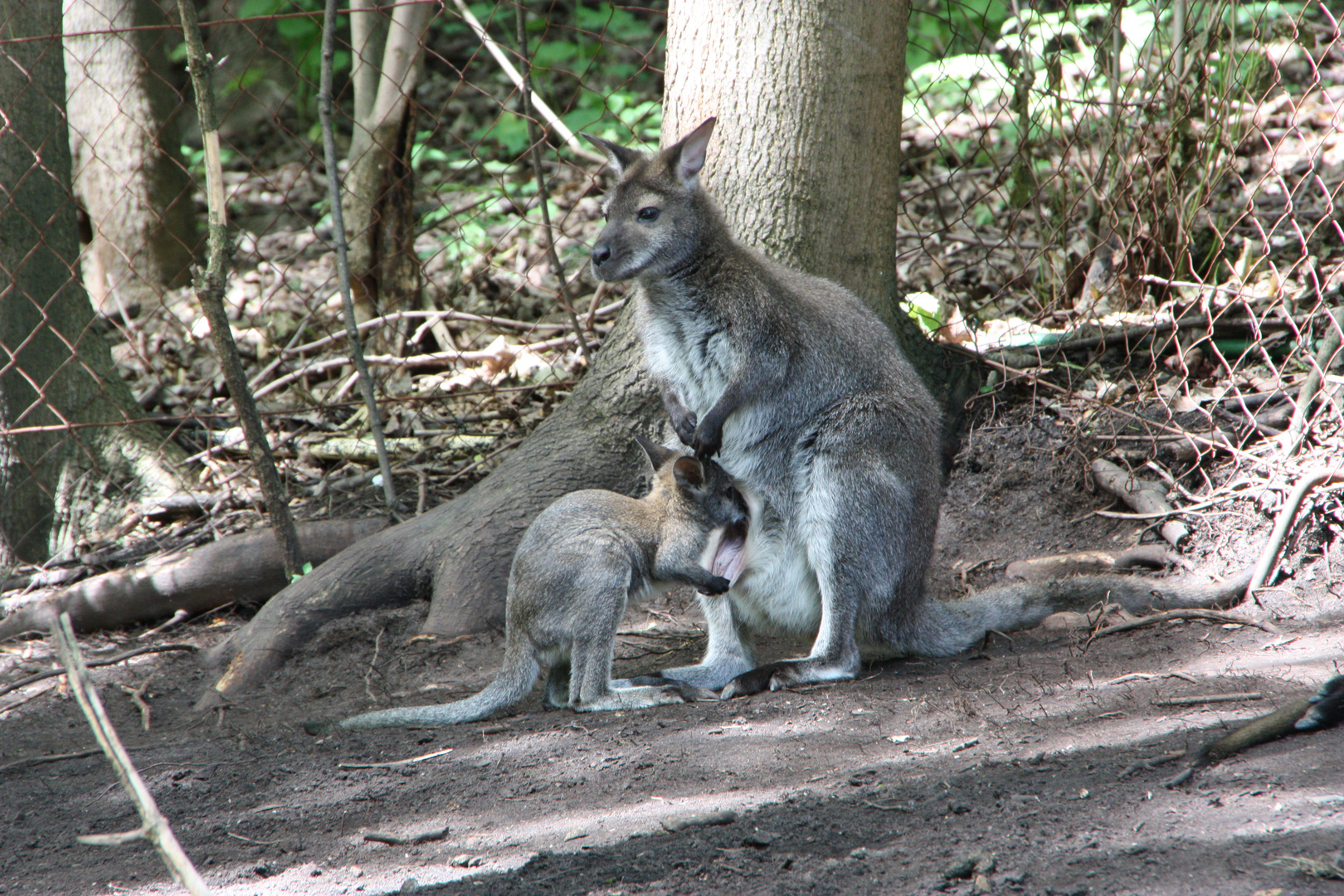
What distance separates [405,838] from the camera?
8.68ft

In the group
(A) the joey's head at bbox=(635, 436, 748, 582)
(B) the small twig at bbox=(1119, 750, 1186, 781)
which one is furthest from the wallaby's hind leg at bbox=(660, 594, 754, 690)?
(B) the small twig at bbox=(1119, 750, 1186, 781)

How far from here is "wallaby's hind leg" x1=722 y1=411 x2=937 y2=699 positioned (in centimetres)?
372

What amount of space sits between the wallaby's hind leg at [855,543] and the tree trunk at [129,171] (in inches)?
208

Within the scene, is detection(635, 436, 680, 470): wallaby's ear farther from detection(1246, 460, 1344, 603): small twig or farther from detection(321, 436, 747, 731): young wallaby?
detection(1246, 460, 1344, 603): small twig

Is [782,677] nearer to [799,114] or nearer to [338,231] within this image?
[799,114]

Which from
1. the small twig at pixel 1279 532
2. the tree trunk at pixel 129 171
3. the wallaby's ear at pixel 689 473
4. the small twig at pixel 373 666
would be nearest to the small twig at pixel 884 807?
the wallaby's ear at pixel 689 473

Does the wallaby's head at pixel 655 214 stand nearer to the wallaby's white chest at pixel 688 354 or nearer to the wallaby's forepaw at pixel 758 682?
the wallaby's white chest at pixel 688 354

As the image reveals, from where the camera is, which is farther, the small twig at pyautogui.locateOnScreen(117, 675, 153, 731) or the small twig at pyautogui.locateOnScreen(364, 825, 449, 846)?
the small twig at pyautogui.locateOnScreen(117, 675, 153, 731)

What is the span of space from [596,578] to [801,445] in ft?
2.99

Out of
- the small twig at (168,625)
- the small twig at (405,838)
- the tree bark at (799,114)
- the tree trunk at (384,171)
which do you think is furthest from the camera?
the tree trunk at (384,171)

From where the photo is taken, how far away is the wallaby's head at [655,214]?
395 centimetres

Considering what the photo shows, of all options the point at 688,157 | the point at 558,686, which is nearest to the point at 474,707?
the point at 558,686

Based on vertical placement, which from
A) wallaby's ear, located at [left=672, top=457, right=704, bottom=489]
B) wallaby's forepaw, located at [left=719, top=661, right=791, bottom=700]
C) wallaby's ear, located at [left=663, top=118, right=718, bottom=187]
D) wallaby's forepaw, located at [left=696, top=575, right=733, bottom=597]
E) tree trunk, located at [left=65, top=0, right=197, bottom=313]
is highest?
tree trunk, located at [left=65, top=0, right=197, bottom=313]

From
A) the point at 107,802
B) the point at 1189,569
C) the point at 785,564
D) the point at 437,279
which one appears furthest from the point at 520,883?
the point at 437,279
